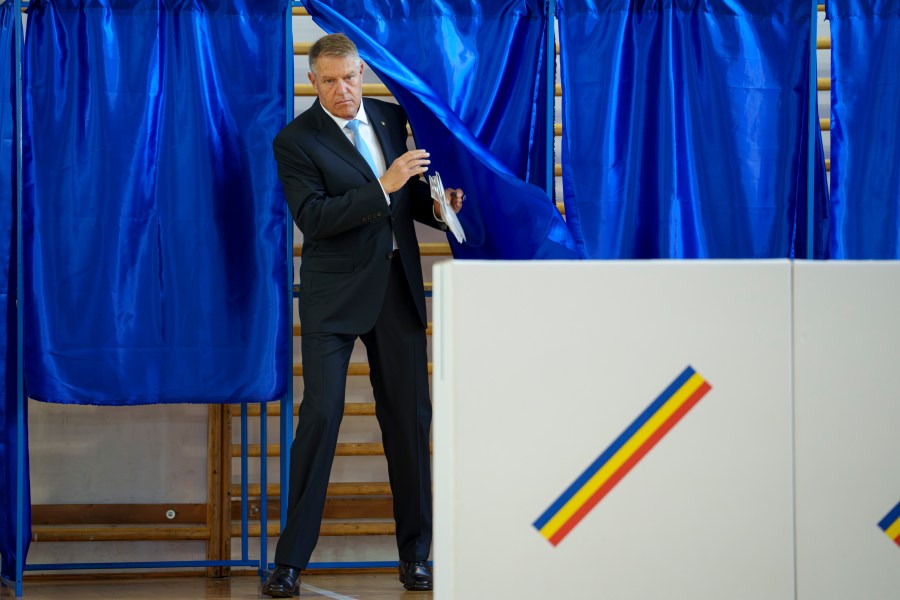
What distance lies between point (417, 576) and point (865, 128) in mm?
1818

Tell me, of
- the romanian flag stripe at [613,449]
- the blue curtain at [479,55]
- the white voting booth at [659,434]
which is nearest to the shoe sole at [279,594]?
the blue curtain at [479,55]

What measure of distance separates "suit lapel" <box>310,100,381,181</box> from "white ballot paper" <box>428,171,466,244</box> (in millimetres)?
201

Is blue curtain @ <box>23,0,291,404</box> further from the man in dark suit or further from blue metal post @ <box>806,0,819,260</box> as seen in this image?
blue metal post @ <box>806,0,819,260</box>

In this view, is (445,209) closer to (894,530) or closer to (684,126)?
(684,126)

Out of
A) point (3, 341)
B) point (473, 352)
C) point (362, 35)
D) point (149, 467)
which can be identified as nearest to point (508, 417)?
point (473, 352)

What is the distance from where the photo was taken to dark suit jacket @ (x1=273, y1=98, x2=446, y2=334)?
277cm

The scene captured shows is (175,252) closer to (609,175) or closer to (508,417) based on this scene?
(609,175)

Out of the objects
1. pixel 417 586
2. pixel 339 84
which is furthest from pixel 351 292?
pixel 417 586

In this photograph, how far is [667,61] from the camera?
3080 mm

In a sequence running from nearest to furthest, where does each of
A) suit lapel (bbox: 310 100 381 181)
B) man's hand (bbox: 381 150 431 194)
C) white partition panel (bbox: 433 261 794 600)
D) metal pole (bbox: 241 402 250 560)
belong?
white partition panel (bbox: 433 261 794 600) < man's hand (bbox: 381 150 431 194) < suit lapel (bbox: 310 100 381 181) < metal pole (bbox: 241 402 250 560)

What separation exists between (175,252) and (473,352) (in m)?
1.64

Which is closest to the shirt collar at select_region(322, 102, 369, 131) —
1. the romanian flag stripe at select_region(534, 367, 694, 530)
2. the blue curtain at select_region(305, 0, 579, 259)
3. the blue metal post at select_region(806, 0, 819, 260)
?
the blue curtain at select_region(305, 0, 579, 259)

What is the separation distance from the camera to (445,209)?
2713 millimetres

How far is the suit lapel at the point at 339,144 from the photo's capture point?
9.28ft
